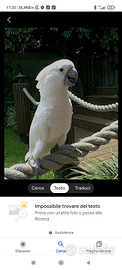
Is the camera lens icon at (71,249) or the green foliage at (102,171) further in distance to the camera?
the green foliage at (102,171)

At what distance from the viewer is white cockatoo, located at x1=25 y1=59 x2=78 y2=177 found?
103 centimetres

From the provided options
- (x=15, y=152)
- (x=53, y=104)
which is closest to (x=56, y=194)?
(x=53, y=104)

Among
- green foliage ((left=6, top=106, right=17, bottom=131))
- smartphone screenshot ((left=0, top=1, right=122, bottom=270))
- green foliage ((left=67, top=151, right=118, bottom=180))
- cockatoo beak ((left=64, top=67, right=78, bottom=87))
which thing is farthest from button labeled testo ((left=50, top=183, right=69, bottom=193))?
green foliage ((left=6, top=106, right=17, bottom=131))

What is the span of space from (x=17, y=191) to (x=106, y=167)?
3.53ft

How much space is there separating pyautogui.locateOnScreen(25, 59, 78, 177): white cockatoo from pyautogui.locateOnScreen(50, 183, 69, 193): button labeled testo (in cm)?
11

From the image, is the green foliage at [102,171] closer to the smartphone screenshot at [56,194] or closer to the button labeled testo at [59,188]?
the smartphone screenshot at [56,194]

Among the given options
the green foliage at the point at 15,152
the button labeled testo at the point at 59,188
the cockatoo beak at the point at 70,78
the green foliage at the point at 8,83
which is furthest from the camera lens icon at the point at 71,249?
the green foliage at the point at 8,83

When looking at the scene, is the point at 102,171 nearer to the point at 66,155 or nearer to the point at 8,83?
the point at 66,155

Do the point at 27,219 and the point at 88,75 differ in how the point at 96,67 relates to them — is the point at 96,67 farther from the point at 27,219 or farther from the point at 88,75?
the point at 27,219

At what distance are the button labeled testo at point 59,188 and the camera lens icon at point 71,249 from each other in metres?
0.20

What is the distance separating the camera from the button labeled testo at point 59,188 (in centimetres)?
88

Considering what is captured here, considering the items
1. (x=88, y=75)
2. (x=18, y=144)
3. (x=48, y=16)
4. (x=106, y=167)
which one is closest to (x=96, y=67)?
(x=88, y=75)

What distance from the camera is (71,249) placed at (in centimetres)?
83

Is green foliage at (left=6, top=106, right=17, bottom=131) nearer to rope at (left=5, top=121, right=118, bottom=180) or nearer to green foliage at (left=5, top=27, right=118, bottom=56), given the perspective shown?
green foliage at (left=5, top=27, right=118, bottom=56)
